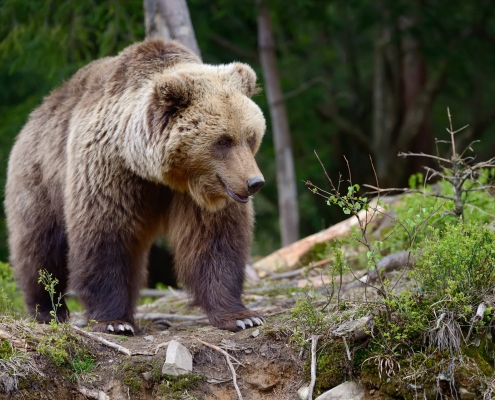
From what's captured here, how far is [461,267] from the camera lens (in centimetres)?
442

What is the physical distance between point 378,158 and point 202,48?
486 cm

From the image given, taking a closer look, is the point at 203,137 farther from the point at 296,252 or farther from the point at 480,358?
the point at 296,252

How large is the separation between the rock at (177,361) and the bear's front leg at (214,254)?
85cm

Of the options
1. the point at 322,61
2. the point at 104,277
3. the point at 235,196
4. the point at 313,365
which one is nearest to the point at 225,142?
the point at 235,196

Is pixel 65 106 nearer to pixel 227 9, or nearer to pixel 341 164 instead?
pixel 227 9

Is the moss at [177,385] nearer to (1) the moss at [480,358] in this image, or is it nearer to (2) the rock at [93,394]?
(2) the rock at [93,394]

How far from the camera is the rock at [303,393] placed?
4.50 m

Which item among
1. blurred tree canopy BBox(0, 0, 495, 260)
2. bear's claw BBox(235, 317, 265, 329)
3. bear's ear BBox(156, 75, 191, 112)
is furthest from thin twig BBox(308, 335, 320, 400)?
blurred tree canopy BBox(0, 0, 495, 260)

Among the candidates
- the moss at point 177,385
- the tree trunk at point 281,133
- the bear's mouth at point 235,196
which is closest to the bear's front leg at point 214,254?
the bear's mouth at point 235,196

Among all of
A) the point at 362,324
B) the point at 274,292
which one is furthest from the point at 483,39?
the point at 362,324

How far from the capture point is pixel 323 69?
1656 centimetres

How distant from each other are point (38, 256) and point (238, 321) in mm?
2176

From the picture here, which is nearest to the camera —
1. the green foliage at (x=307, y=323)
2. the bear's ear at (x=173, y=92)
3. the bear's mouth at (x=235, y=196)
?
the green foliage at (x=307, y=323)

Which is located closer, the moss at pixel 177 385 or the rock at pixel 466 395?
the rock at pixel 466 395
